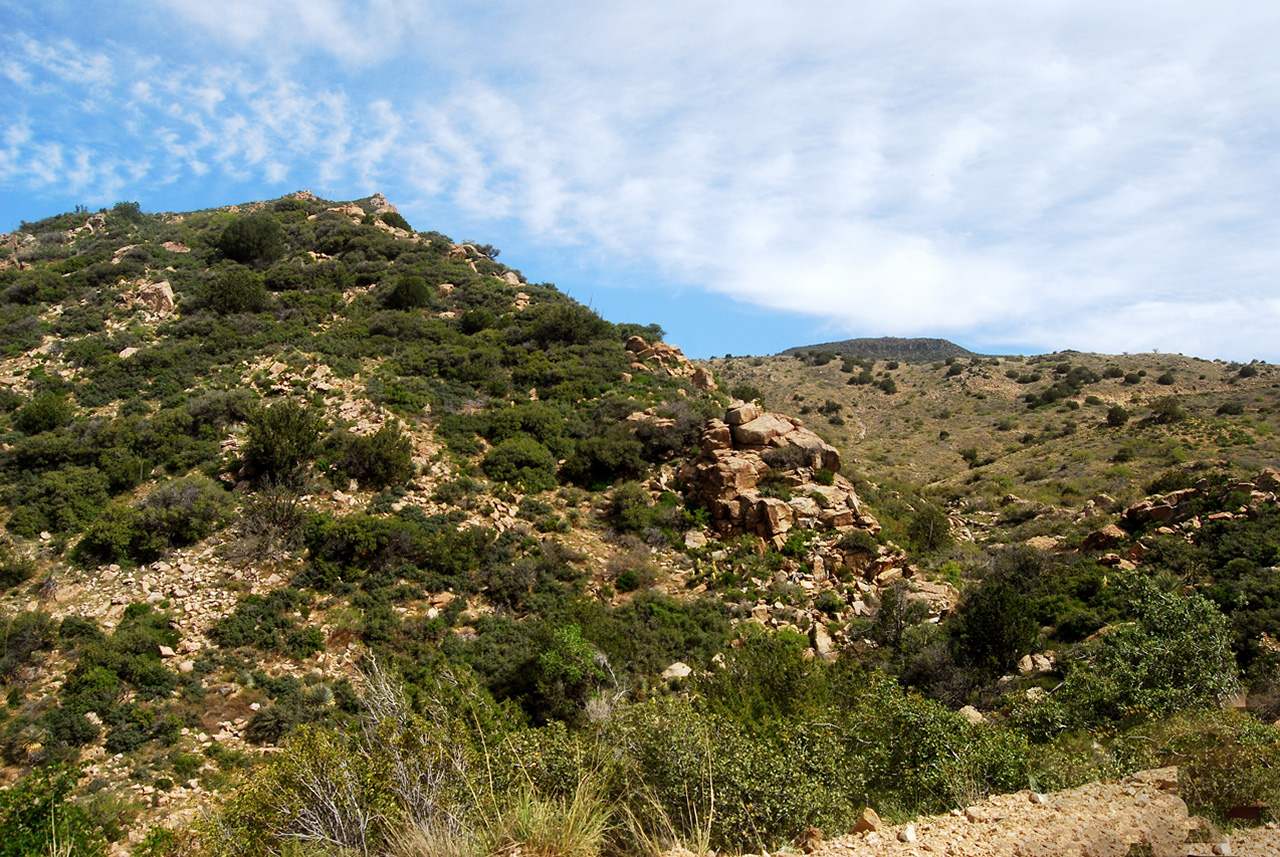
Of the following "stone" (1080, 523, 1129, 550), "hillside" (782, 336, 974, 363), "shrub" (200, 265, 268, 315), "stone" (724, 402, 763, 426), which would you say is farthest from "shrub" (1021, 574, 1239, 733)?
"hillside" (782, 336, 974, 363)

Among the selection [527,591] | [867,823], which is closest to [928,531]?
[527,591]

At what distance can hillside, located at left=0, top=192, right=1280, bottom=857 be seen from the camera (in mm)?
6359

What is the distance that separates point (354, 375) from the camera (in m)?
22.7

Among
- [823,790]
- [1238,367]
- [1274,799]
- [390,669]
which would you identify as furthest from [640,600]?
[1238,367]

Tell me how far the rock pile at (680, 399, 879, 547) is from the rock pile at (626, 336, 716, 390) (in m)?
8.37

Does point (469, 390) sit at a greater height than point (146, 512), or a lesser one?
greater

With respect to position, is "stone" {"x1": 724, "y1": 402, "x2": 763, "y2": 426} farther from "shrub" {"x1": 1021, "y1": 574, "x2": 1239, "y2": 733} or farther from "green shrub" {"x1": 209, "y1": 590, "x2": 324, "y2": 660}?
"green shrub" {"x1": 209, "y1": 590, "x2": 324, "y2": 660}

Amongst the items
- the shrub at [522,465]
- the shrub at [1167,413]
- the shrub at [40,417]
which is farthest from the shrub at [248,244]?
the shrub at [1167,413]

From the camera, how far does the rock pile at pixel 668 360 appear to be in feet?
98.3

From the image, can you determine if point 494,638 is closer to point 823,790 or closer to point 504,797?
point 504,797

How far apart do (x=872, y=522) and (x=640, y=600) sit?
7997 mm

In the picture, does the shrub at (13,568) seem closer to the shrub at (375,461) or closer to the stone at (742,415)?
the shrub at (375,461)

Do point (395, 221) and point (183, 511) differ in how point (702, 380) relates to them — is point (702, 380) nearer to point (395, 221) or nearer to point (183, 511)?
point (183, 511)

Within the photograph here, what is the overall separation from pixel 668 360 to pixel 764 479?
40.6ft
